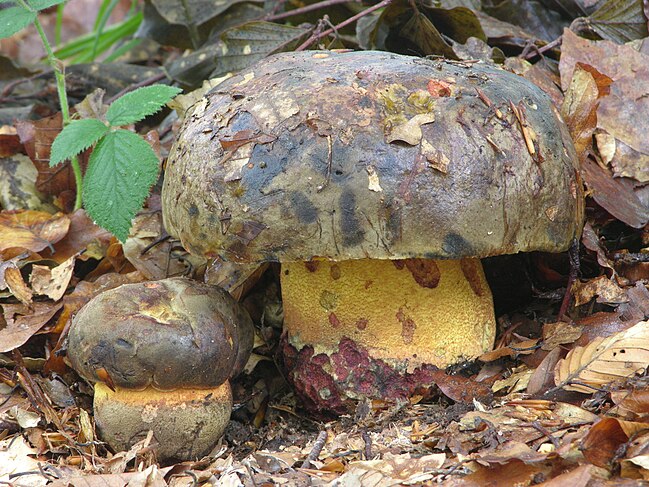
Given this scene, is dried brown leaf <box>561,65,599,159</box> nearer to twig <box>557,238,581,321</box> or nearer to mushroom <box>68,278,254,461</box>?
twig <box>557,238,581,321</box>

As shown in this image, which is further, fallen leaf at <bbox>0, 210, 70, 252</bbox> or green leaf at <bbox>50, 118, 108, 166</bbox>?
fallen leaf at <bbox>0, 210, 70, 252</bbox>

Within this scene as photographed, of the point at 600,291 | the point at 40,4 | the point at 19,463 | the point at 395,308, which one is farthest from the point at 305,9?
the point at 19,463

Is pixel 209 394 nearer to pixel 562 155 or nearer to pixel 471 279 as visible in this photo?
pixel 471 279

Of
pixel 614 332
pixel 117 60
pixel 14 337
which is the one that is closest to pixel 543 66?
pixel 614 332

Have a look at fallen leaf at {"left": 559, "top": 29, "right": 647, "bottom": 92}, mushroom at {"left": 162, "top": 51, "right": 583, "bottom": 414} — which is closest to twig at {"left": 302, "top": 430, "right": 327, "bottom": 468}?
mushroom at {"left": 162, "top": 51, "right": 583, "bottom": 414}

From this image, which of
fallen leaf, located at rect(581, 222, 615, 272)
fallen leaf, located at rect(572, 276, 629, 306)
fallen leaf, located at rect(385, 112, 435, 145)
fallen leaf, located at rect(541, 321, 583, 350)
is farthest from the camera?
fallen leaf, located at rect(581, 222, 615, 272)

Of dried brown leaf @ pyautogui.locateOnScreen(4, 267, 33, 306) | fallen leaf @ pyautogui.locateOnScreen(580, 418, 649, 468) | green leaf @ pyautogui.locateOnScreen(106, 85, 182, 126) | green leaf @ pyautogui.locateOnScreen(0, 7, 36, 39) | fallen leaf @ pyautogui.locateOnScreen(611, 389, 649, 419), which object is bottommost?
dried brown leaf @ pyautogui.locateOnScreen(4, 267, 33, 306)
